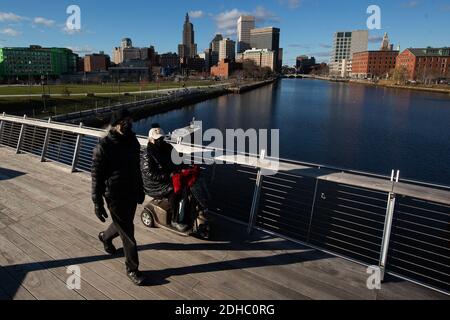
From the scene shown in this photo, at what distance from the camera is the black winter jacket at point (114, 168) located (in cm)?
350

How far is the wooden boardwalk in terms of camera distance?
3703 millimetres

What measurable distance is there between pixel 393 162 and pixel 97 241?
1010 inches

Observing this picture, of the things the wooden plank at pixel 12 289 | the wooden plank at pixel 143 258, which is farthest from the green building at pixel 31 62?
the wooden plank at pixel 12 289

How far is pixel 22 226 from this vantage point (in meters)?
5.23

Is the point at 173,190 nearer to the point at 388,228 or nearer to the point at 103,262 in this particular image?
the point at 103,262

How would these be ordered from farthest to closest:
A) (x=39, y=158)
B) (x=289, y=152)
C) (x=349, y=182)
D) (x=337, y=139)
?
(x=337, y=139) → (x=289, y=152) → (x=39, y=158) → (x=349, y=182)

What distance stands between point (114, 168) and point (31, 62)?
156 metres

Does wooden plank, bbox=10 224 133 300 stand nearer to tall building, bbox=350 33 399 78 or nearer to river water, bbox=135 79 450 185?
river water, bbox=135 79 450 185

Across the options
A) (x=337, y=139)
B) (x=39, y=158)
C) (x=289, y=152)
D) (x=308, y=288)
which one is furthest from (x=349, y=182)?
(x=337, y=139)

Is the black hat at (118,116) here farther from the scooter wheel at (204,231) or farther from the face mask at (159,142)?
the scooter wheel at (204,231)

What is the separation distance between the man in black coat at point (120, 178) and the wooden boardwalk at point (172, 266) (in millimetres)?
460

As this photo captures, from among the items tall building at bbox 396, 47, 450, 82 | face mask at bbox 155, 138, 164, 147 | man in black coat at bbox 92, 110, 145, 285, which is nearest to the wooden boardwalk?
man in black coat at bbox 92, 110, 145, 285

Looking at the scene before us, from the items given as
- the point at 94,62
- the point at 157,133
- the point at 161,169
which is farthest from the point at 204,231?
the point at 94,62
